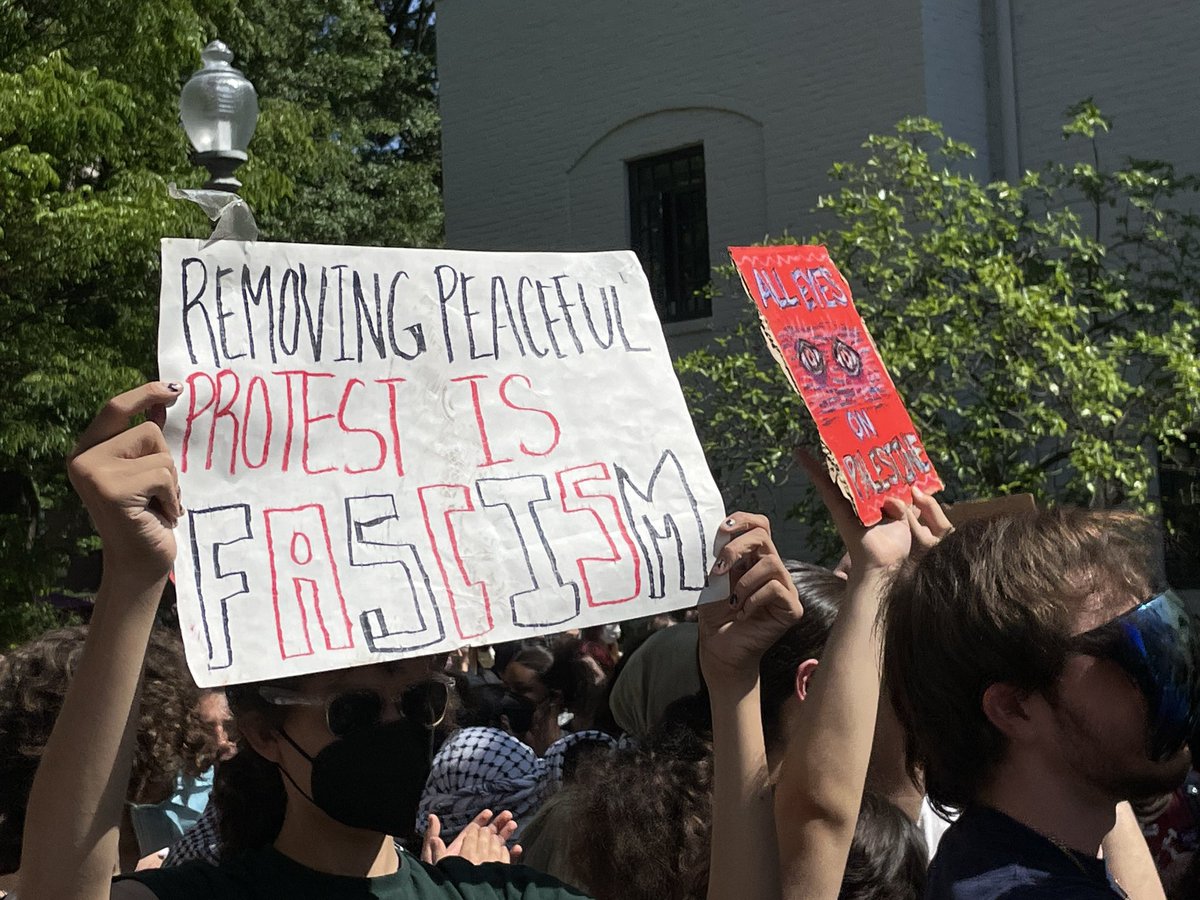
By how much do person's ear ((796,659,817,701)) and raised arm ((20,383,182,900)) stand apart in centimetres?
145

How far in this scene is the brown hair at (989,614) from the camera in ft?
6.71

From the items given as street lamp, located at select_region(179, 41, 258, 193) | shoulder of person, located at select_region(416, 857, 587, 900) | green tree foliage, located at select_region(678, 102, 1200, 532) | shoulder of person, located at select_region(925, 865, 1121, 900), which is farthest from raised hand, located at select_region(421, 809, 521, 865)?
green tree foliage, located at select_region(678, 102, 1200, 532)

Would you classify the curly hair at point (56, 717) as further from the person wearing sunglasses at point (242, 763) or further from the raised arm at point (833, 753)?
the raised arm at point (833, 753)

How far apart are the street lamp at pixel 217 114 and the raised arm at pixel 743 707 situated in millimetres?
4672

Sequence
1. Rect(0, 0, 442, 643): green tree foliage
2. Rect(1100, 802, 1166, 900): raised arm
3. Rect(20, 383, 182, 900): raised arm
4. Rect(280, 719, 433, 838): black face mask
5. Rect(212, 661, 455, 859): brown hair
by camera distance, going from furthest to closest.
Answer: Rect(0, 0, 442, 643): green tree foliage, Rect(1100, 802, 1166, 900): raised arm, Rect(212, 661, 455, 859): brown hair, Rect(280, 719, 433, 838): black face mask, Rect(20, 383, 182, 900): raised arm

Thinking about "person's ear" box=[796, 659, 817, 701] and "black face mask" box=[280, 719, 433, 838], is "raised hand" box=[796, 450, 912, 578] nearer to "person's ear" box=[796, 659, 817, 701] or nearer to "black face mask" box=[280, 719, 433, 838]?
"person's ear" box=[796, 659, 817, 701]

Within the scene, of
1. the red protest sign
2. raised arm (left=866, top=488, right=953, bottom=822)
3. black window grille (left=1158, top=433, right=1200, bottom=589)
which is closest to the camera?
the red protest sign

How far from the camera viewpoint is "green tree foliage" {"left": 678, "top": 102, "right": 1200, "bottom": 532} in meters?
8.95

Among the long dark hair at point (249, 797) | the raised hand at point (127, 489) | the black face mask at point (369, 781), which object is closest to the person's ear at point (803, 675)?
the black face mask at point (369, 781)

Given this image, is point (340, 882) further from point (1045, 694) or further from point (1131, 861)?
point (1131, 861)

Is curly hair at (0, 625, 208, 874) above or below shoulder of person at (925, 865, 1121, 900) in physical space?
below

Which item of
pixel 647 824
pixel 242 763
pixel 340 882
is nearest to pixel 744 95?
pixel 647 824

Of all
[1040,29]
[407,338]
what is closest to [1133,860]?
[407,338]

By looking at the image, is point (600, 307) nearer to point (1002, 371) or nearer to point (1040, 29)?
point (1002, 371)
